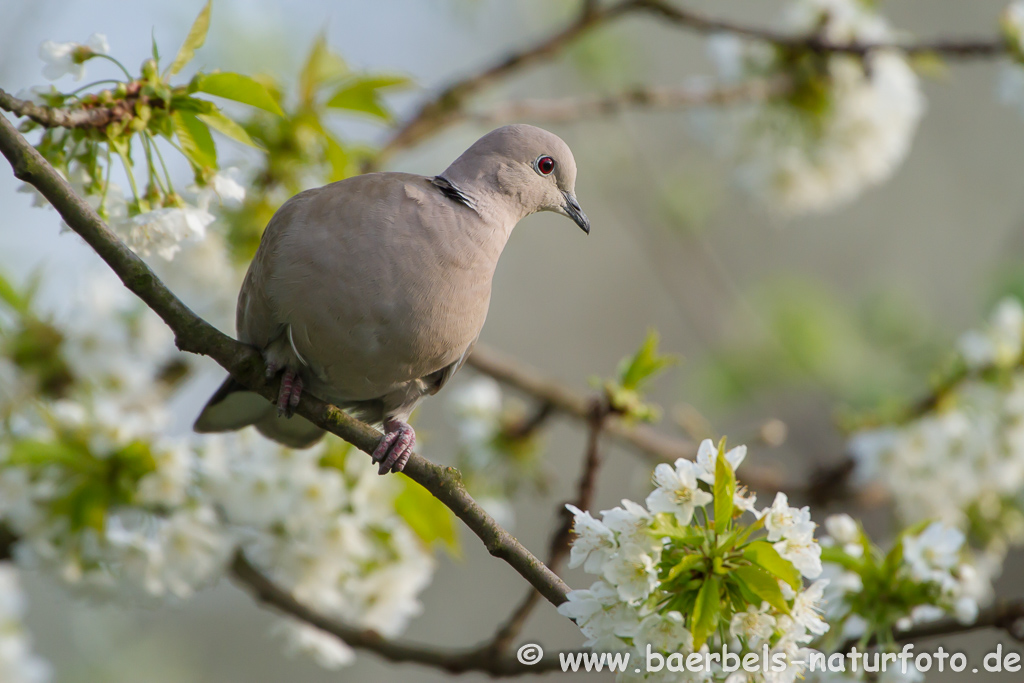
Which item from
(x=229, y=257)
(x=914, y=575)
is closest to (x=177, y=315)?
(x=229, y=257)

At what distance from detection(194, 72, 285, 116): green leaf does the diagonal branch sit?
20.2 inches

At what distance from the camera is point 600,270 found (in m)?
11.4

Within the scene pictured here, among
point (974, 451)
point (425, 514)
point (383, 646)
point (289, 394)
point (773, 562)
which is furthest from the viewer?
point (974, 451)

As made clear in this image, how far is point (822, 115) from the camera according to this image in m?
4.86

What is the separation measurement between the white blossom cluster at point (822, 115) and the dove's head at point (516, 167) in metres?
2.48

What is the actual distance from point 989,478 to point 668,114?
754cm

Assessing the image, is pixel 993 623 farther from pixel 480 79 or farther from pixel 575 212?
pixel 480 79

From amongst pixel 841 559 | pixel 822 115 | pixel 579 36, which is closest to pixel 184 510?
pixel 841 559

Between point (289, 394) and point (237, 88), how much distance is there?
82 centimetres

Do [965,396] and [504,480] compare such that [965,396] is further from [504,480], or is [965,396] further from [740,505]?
[740,505]

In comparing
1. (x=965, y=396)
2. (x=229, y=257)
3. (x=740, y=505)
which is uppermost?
(x=965, y=396)

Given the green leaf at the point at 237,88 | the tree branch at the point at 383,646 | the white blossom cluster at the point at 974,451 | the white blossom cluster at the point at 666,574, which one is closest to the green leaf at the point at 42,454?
the tree branch at the point at 383,646

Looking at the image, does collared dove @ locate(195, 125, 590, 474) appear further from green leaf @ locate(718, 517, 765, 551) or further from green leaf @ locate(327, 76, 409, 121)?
green leaf @ locate(718, 517, 765, 551)

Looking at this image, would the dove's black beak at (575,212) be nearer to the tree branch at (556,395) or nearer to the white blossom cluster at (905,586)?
the tree branch at (556,395)
